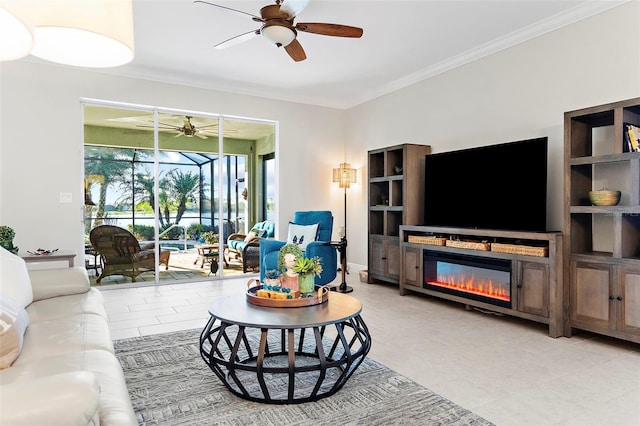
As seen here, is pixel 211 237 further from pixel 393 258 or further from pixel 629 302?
pixel 629 302

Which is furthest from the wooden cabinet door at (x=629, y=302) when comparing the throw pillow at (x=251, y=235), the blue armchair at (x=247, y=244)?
the throw pillow at (x=251, y=235)

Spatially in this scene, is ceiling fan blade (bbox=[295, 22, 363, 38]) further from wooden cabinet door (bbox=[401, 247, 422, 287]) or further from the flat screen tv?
wooden cabinet door (bbox=[401, 247, 422, 287])

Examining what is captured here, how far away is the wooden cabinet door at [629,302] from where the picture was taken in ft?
9.37

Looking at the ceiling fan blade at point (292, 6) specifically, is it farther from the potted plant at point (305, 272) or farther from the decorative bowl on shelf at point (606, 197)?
the decorative bowl on shelf at point (606, 197)

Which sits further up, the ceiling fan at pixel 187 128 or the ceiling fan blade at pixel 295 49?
the ceiling fan blade at pixel 295 49

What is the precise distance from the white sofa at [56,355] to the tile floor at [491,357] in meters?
0.86

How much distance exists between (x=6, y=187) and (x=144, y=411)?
3873 millimetres

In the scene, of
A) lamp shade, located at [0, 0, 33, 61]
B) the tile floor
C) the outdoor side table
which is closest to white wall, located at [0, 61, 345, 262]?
the outdoor side table

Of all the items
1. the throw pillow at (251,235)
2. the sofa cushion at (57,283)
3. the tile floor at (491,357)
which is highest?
the throw pillow at (251,235)

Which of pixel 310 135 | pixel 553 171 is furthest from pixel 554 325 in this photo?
pixel 310 135

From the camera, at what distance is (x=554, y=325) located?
127 inches

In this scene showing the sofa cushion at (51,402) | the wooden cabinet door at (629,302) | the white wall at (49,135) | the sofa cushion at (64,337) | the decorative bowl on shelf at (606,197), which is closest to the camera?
the sofa cushion at (51,402)

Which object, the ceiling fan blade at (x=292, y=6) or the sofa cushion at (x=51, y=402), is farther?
the ceiling fan blade at (x=292, y=6)

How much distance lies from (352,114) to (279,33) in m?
3.60
